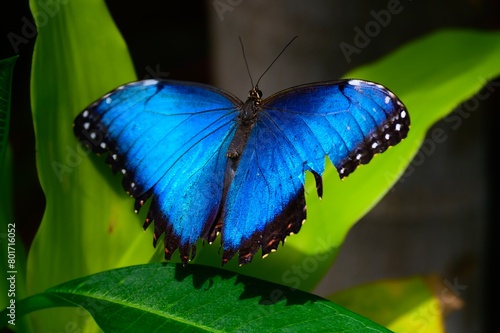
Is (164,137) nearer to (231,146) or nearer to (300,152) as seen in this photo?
(231,146)

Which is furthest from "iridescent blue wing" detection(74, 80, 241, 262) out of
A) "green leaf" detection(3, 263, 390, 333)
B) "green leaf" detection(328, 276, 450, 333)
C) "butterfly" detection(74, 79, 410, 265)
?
"green leaf" detection(328, 276, 450, 333)

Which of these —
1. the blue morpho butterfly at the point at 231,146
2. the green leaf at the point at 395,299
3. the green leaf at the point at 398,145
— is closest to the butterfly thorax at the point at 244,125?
the blue morpho butterfly at the point at 231,146

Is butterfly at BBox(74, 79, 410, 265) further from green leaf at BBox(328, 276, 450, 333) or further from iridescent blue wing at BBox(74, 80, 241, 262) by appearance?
green leaf at BBox(328, 276, 450, 333)

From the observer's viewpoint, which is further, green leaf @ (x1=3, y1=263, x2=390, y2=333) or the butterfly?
the butterfly

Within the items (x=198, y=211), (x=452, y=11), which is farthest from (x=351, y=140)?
(x=452, y=11)

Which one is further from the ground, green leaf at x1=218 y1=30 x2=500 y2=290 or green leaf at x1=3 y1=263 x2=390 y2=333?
green leaf at x1=218 y1=30 x2=500 y2=290

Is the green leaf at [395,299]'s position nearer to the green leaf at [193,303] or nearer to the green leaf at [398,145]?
the green leaf at [398,145]

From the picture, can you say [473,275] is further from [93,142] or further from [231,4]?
[93,142]

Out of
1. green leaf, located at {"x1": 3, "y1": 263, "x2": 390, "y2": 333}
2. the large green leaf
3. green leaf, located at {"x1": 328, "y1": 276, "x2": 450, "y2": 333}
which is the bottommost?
green leaf, located at {"x1": 328, "y1": 276, "x2": 450, "y2": 333}

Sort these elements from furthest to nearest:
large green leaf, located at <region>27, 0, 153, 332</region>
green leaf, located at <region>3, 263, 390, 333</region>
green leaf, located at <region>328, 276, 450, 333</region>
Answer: green leaf, located at <region>328, 276, 450, 333</region>, large green leaf, located at <region>27, 0, 153, 332</region>, green leaf, located at <region>3, 263, 390, 333</region>
